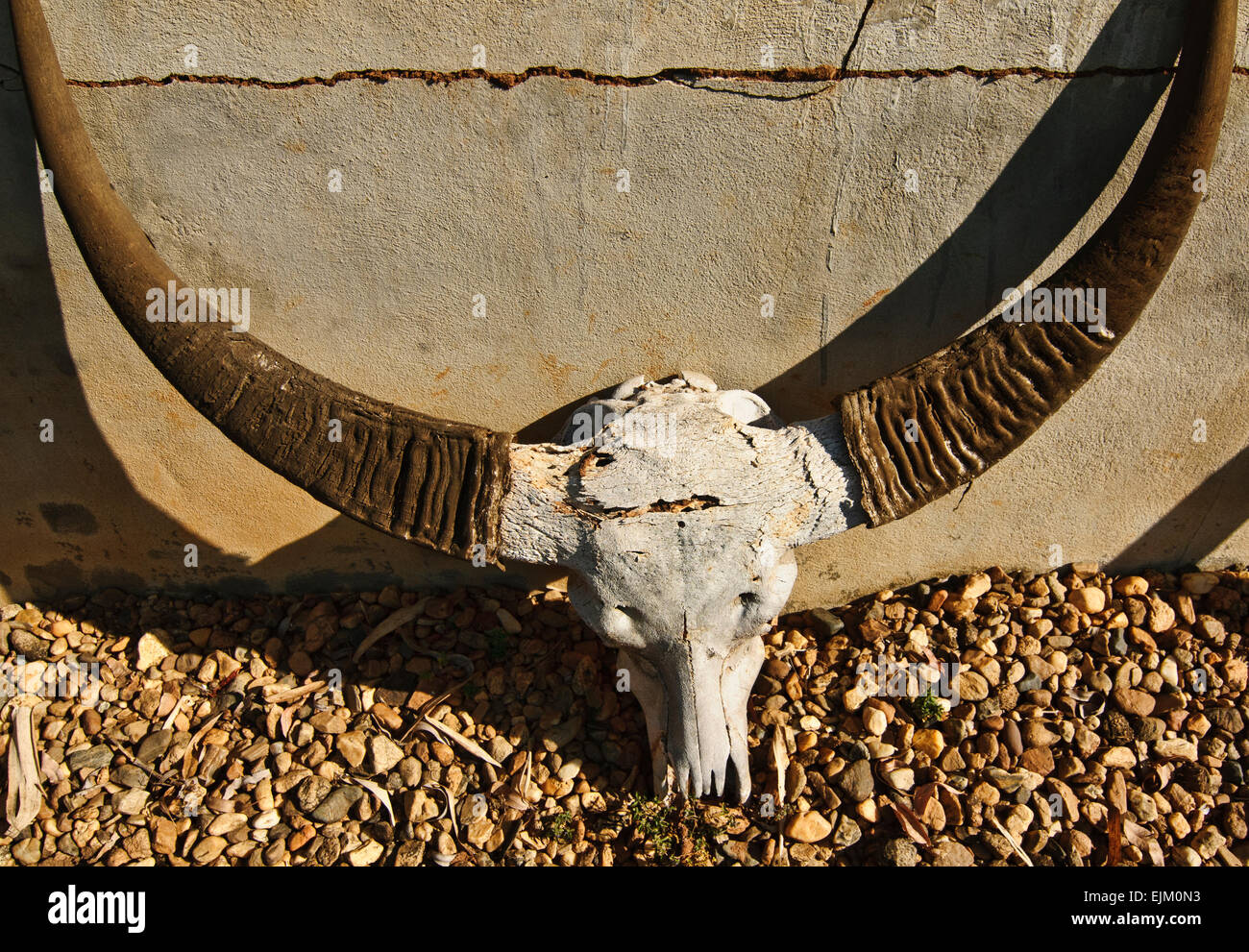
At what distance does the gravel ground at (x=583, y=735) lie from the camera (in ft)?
10.2

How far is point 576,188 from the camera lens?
2.90 metres

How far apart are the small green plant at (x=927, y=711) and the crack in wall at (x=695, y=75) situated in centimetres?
234

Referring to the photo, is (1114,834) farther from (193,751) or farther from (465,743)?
(193,751)

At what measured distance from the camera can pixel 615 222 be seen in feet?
9.75

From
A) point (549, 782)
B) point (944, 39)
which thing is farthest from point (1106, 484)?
point (549, 782)

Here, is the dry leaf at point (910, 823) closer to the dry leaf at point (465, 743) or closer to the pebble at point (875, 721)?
the pebble at point (875, 721)

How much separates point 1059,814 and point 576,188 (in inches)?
116

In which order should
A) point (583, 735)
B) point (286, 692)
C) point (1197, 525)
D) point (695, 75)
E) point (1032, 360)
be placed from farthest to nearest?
1. point (1197, 525)
2. point (286, 692)
3. point (583, 735)
4. point (695, 75)
5. point (1032, 360)

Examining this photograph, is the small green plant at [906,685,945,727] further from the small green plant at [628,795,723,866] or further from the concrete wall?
the small green plant at [628,795,723,866]

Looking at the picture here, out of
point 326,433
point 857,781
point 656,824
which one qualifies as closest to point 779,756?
point 857,781

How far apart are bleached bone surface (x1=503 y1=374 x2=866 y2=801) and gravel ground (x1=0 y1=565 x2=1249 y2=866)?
836mm

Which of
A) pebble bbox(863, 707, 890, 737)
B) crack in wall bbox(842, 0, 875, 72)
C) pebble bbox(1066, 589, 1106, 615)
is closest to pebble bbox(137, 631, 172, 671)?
pebble bbox(863, 707, 890, 737)

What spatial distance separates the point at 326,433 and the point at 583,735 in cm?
170

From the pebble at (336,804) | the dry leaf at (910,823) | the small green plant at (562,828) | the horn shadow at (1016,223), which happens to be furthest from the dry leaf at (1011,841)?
the pebble at (336,804)
